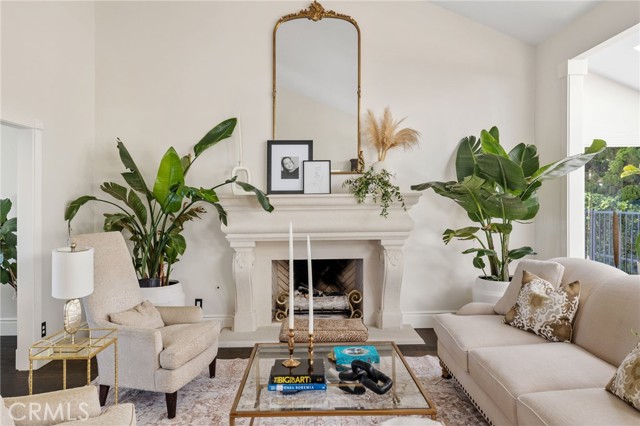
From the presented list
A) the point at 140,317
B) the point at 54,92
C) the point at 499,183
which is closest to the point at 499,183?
the point at 499,183

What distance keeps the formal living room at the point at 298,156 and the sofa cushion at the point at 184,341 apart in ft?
0.20

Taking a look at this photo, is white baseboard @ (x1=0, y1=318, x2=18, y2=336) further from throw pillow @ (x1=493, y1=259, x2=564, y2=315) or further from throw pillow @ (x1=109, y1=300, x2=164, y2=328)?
throw pillow @ (x1=493, y1=259, x2=564, y2=315)

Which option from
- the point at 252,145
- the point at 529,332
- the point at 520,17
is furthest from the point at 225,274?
the point at 520,17

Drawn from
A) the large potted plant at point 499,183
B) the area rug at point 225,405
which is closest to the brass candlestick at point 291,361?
the area rug at point 225,405

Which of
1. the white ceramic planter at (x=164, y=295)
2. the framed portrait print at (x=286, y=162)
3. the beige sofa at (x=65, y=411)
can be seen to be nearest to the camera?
the beige sofa at (x=65, y=411)

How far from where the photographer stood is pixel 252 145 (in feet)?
13.5

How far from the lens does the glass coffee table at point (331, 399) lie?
170 centimetres

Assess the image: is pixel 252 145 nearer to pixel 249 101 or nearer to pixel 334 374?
pixel 249 101

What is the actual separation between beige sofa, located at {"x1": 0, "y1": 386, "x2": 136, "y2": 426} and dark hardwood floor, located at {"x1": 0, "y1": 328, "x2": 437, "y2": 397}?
1632mm

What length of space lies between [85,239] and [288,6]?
294 cm

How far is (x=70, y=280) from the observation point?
7.32 ft

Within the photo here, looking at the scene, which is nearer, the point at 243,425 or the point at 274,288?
the point at 243,425

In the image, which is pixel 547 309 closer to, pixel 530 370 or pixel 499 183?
pixel 530 370

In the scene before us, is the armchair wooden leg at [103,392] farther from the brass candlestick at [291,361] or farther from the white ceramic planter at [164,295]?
the brass candlestick at [291,361]
